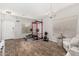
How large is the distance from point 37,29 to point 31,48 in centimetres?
49

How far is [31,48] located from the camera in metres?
1.67

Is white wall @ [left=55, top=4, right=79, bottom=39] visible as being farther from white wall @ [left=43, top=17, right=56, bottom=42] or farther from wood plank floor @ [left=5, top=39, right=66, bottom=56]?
wood plank floor @ [left=5, top=39, right=66, bottom=56]

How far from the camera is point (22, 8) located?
1.58 m

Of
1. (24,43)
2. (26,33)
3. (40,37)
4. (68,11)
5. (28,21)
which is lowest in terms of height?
(24,43)

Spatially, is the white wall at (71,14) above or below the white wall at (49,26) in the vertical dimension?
above

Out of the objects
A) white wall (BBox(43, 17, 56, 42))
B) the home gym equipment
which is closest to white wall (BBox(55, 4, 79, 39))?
white wall (BBox(43, 17, 56, 42))

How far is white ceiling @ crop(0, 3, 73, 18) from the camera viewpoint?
1.52m

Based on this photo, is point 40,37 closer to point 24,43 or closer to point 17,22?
point 24,43

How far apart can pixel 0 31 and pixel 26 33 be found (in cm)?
57

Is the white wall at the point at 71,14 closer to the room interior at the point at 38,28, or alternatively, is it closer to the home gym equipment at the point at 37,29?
the room interior at the point at 38,28

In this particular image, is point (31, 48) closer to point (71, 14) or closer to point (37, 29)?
point (37, 29)

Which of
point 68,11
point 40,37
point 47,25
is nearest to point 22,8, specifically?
point 47,25

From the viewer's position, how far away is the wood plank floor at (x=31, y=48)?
1.62 metres

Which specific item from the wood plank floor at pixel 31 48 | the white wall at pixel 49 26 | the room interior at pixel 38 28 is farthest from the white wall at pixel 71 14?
the wood plank floor at pixel 31 48
